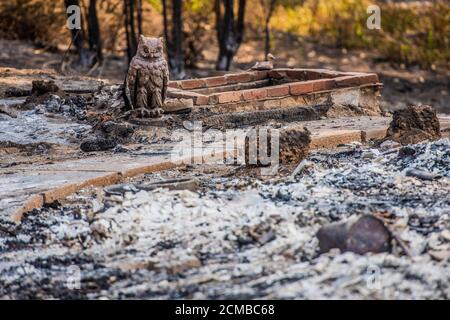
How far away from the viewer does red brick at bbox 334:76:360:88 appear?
38.2ft

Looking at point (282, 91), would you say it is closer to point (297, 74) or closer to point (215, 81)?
point (215, 81)

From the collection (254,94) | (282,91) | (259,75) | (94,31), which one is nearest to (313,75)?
(259,75)

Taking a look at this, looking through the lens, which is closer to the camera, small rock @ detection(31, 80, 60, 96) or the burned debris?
the burned debris

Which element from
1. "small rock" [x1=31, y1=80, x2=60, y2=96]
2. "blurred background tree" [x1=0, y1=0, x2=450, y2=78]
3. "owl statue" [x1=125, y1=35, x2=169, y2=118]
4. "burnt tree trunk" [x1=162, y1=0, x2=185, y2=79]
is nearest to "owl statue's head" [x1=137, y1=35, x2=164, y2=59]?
"owl statue" [x1=125, y1=35, x2=169, y2=118]

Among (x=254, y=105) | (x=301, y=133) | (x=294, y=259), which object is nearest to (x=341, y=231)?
(x=294, y=259)

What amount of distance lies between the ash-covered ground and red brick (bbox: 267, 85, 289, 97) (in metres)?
2.94

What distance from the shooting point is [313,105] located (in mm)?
11391

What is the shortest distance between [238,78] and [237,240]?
581 centimetres

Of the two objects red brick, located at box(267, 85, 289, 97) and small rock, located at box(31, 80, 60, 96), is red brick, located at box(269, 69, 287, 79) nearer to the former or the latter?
red brick, located at box(267, 85, 289, 97)

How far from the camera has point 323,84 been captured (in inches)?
454
